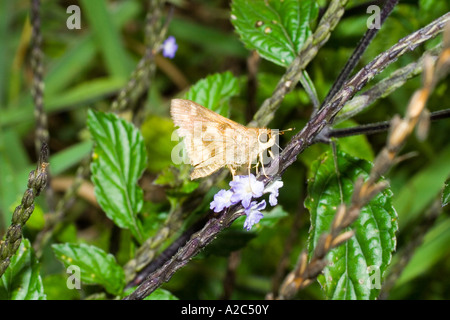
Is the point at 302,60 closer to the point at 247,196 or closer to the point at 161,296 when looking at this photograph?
the point at 247,196

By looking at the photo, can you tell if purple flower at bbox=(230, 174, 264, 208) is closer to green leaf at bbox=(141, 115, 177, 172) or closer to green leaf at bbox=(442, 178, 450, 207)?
green leaf at bbox=(442, 178, 450, 207)

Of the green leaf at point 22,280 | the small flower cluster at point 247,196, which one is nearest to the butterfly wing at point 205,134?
the small flower cluster at point 247,196

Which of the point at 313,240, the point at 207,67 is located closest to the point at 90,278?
the point at 313,240

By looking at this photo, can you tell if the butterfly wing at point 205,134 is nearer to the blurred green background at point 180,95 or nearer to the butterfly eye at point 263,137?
the butterfly eye at point 263,137

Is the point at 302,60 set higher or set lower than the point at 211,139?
higher

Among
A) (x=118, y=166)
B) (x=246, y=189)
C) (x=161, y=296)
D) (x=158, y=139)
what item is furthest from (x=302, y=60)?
(x=158, y=139)
